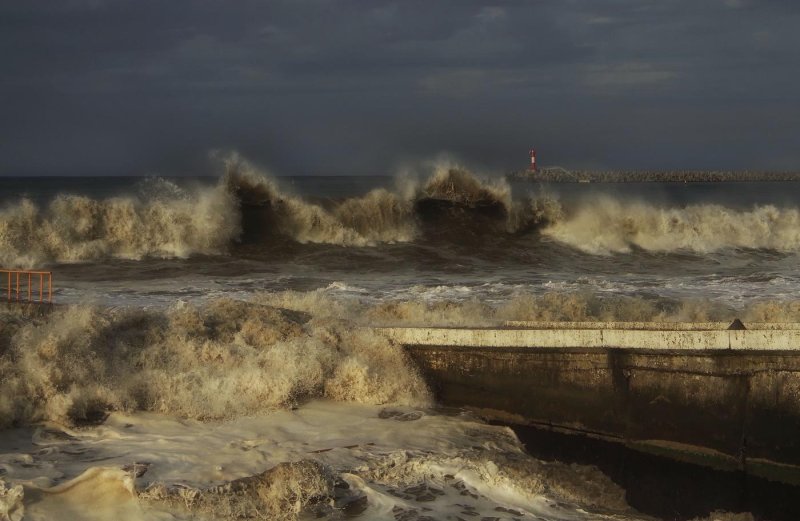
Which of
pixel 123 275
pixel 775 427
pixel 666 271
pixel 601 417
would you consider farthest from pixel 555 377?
pixel 666 271

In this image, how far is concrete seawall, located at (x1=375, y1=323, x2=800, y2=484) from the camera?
637 cm

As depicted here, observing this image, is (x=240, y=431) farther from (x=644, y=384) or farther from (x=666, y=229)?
(x=666, y=229)

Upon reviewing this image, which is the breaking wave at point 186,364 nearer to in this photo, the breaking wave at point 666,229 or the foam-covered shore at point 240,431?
the foam-covered shore at point 240,431

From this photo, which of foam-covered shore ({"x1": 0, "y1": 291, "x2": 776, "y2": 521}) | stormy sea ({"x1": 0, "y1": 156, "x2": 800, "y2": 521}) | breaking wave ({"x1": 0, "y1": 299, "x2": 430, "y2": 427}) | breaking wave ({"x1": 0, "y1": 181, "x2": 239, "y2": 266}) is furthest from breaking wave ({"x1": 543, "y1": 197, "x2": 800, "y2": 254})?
foam-covered shore ({"x1": 0, "y1": 291, "x2": 776, "y2": 521})

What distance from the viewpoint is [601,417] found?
276 inches

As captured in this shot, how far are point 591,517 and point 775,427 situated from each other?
1.88 meters

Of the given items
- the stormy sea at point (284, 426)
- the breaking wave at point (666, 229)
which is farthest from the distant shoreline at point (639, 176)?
the stormy sea at point (284, 426)

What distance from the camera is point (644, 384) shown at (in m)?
6.86

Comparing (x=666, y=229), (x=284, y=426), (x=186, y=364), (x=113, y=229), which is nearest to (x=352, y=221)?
(x=113, y=229)

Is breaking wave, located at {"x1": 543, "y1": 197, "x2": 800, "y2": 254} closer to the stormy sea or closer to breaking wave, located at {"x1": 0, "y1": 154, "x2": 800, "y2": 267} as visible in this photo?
breaking wave, located at {"x1": 0, "y1": 154, "x2": 800, "y2": 267}

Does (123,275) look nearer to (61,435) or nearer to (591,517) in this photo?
(61,435)

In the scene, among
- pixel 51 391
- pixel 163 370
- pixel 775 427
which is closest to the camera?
pixel 775 427

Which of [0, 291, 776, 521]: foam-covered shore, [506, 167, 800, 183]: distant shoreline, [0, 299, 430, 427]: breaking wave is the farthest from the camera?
[506, 167, 800, 183]: distant shoreline

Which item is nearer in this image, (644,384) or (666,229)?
(644,384)
